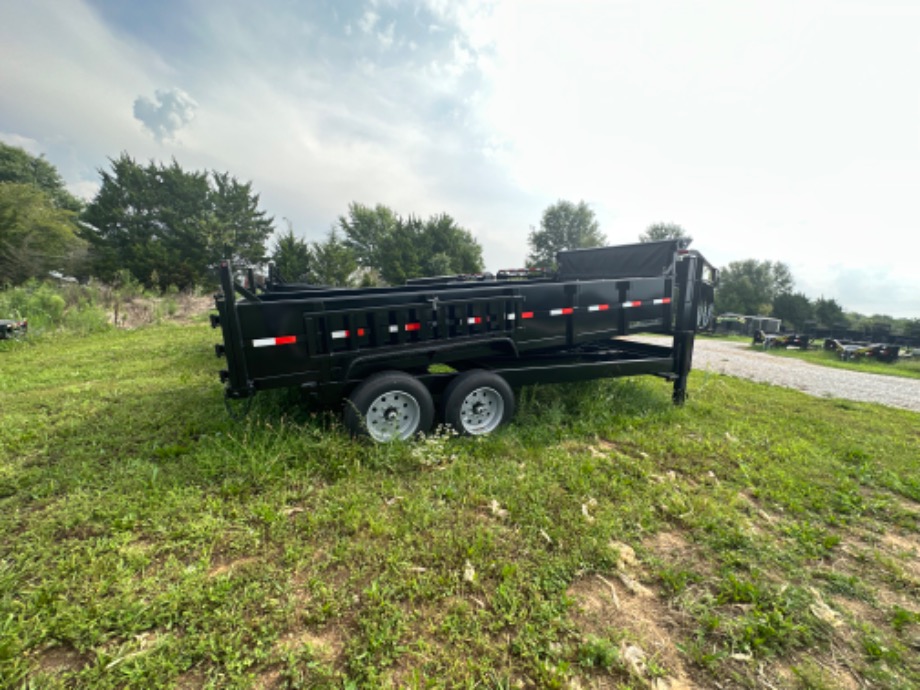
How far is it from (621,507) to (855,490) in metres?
2.38

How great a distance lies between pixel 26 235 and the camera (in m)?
21.2

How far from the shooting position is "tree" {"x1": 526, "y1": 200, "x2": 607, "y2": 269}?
177 ft

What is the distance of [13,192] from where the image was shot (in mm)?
21203

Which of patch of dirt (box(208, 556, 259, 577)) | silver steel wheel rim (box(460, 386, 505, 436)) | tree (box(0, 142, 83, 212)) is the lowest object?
patch of dirt (box(208, 556, 259, 577))

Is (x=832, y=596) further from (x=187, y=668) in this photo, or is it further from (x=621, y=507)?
(x=187, y=668)

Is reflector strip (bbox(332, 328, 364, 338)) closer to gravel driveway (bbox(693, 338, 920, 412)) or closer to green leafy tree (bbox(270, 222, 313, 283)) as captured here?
gravel driveway (bbox(693, 338, 920, 412))

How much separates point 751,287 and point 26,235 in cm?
6561

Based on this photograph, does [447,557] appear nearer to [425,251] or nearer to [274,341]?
[274,341]

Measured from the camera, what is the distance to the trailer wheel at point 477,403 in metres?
4.00

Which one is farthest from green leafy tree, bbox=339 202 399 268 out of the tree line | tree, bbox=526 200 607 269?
tree, bbox=526 200 607 269

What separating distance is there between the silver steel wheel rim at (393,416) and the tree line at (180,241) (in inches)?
815

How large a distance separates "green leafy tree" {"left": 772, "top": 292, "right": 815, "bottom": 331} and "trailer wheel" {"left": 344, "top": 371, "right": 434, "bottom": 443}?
40870 mm

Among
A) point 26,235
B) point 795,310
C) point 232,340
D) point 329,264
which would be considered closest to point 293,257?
point 329,264

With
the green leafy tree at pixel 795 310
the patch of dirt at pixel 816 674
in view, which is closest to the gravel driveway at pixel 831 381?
the patch of dirt at pixel 816 674
